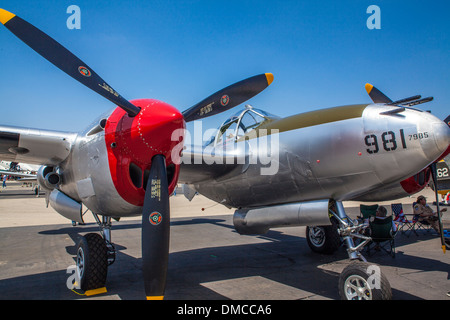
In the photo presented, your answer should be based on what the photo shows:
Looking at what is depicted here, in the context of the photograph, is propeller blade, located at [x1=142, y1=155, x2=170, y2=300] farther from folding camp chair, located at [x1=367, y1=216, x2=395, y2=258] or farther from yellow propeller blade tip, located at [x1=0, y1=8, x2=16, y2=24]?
folding camp chair, located at [x1=367, y1=216, x2=395, y2=258]

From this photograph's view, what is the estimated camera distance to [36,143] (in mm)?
5324

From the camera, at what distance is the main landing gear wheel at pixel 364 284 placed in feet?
13.6

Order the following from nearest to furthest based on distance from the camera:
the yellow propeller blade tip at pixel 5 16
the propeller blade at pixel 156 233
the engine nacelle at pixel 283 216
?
the yellow propeller blade tip at pixel 5 16 → the propeller blade at pixel 156 233 → the engine nacelle at pixel 283 216

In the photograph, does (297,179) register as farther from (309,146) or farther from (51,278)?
(51,278)

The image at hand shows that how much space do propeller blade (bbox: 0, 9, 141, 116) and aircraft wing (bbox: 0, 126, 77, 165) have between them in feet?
5.21

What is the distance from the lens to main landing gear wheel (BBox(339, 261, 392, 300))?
163 inches

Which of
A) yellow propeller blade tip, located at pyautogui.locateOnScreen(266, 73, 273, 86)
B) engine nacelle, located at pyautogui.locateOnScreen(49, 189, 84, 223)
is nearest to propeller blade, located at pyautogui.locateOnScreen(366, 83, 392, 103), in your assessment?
yellow propeller blade tip, located at pyautogui.locateOnScreen(266, 73, 273, 86)

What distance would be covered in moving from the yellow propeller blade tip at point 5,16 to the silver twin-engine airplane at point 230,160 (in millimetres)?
12

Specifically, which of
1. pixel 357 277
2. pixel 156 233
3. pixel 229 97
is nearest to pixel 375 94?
pixel 229 97

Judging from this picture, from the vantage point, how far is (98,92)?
4297mm

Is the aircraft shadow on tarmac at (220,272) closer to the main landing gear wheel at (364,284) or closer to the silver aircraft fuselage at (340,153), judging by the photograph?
the main landing gear wheel at (364,284)

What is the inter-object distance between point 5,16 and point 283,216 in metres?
5.24

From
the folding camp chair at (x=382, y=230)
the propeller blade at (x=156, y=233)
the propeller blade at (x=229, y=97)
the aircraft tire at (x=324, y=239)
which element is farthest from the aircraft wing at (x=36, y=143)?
the folding camp chair at (x=382, y=230)
